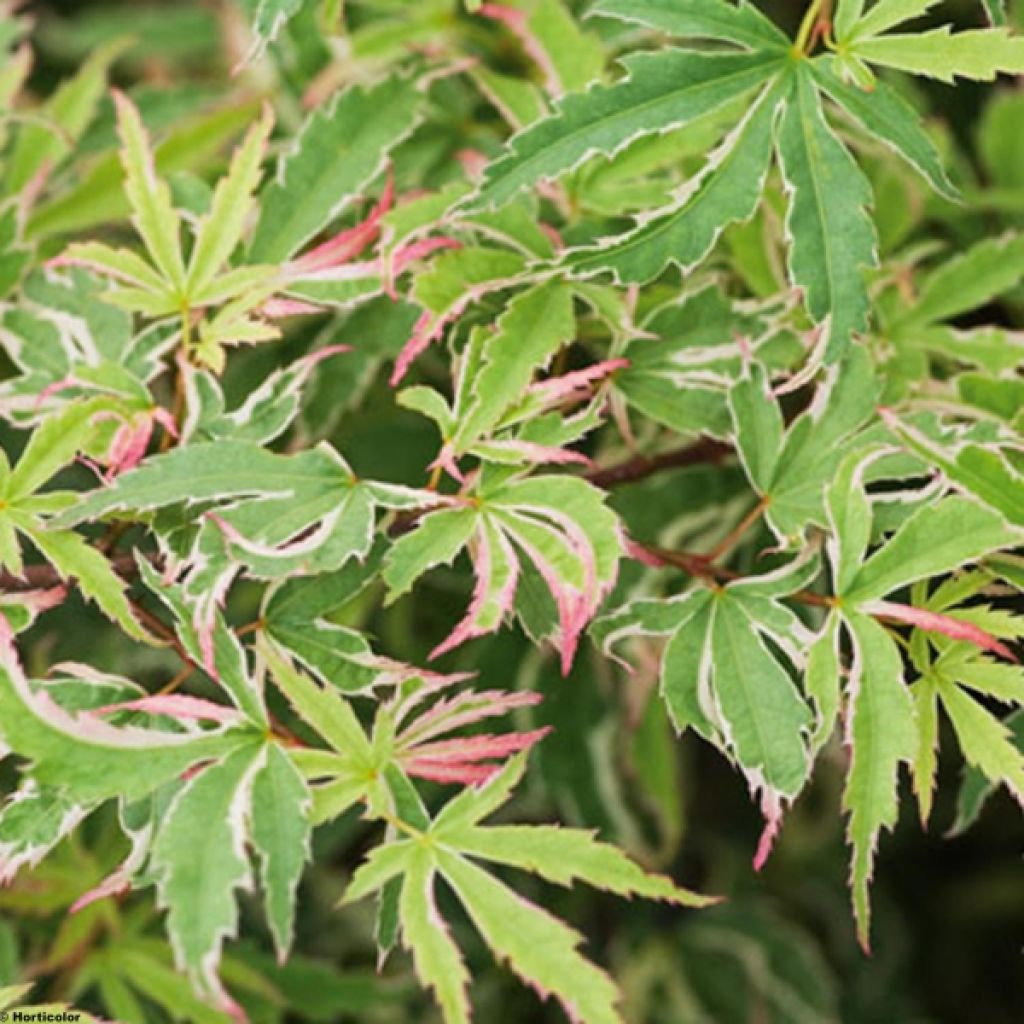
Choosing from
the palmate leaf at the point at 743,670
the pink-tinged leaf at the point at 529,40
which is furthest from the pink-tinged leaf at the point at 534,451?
the pink-tinged leaf at the point at 529,40

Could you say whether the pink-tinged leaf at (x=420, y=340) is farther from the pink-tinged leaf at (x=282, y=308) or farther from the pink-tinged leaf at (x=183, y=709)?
the pink-tinged leaf at (x=183, y=709)

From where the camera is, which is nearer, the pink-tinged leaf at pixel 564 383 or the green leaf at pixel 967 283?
the pink-tinged leaf at pixel 564 383

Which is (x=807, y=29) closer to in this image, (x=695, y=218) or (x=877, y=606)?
(x=695, y=218)

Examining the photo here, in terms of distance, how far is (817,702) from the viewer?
757 mm

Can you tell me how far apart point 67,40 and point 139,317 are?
0.73 m

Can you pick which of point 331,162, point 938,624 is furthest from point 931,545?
point 331,162

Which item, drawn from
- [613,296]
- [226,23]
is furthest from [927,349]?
[226,23]

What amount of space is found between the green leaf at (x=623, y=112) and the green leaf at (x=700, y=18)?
0.01m

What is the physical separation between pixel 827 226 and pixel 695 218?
7 cm

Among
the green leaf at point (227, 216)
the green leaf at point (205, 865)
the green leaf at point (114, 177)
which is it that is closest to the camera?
the green leaf at point (205, 865)

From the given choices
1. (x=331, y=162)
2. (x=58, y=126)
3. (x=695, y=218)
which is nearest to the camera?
(x=695, y=218)

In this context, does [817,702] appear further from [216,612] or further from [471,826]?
[216,612]

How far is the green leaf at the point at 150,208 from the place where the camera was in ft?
2.94

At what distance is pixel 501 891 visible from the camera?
74 centimetres
